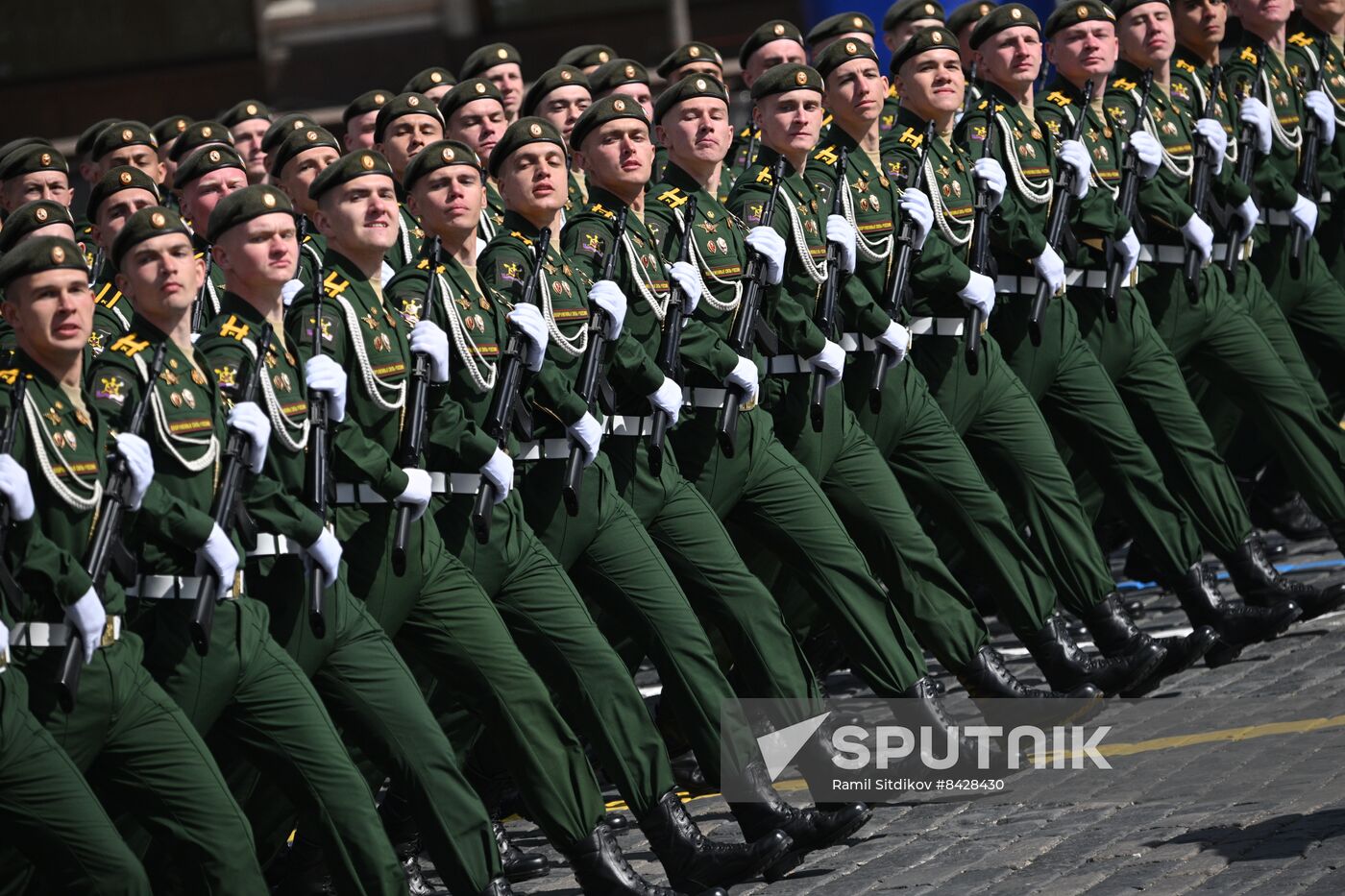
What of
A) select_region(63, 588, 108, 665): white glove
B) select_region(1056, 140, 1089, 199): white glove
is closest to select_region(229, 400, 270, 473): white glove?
select_region(63, 588, 108, 665): white glove

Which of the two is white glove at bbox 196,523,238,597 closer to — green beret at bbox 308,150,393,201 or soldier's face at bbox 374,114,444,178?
green beret at bbox 308,150,393,201

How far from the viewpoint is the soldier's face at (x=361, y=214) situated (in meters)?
6.55

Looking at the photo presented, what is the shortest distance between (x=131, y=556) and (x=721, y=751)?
1.74 metres

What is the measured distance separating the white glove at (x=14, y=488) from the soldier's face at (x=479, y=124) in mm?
3131

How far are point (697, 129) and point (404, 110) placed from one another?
1.18m

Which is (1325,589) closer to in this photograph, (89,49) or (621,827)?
(621,827)

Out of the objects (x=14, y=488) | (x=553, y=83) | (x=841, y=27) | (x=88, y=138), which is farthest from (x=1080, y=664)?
(x=88, y=138)

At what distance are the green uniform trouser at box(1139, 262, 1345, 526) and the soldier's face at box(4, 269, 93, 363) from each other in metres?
4.06

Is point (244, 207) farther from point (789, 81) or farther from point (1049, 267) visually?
point (1049, 267)

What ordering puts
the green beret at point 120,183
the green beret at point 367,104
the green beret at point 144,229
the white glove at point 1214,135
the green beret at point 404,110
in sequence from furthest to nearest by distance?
the green beret at point 367,104
the white glove at point 1214,135
the green beret at point 404,110
the green beret at point 120,183
the green beret at point 144,229

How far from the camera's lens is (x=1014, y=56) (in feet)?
27.7

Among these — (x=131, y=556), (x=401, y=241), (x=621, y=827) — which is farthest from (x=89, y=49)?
(x=131, y=556)

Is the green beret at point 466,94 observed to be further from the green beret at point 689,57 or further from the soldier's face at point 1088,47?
the soldier's face at point 1088,47

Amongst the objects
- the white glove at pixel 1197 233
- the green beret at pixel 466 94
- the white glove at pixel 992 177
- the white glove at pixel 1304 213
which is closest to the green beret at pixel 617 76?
the green beret at pixel 466 94
